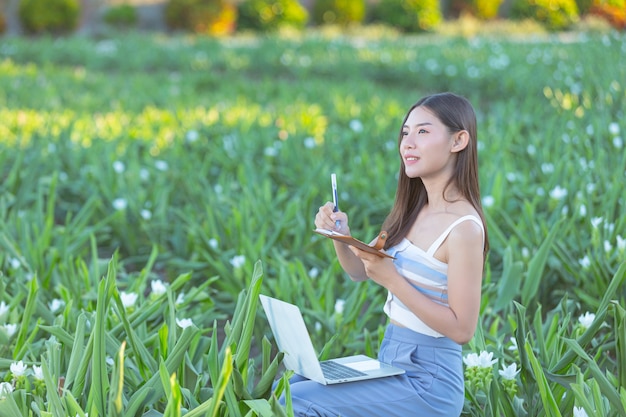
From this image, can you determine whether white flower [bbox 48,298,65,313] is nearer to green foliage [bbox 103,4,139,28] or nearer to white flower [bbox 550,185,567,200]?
white flower [bbox 550,185,567,200]

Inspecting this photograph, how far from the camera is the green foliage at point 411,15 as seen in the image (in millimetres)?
21109

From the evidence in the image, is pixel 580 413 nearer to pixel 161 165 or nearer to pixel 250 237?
pixel 250 237

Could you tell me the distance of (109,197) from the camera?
13.0ft

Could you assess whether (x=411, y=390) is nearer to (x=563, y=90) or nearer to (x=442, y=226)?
(x=442, y=226)

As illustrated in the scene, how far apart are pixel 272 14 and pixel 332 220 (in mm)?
19489

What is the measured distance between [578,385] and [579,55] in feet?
25.5

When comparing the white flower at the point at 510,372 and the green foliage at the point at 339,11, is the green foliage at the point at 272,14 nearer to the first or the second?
the green foliage at the point at 339,11

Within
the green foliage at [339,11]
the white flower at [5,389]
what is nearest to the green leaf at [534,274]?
the white flower at [5,389]

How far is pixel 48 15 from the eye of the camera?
1842cm

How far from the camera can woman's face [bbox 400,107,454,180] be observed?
1755 mm

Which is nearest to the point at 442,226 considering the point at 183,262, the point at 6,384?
the point at 6,384

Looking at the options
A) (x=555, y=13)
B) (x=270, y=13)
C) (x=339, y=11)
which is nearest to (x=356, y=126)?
(x=270, y=13)

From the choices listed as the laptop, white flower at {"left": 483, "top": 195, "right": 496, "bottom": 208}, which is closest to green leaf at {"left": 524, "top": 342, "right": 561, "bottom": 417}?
the laptop

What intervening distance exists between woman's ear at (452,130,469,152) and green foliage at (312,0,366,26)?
20.6m
